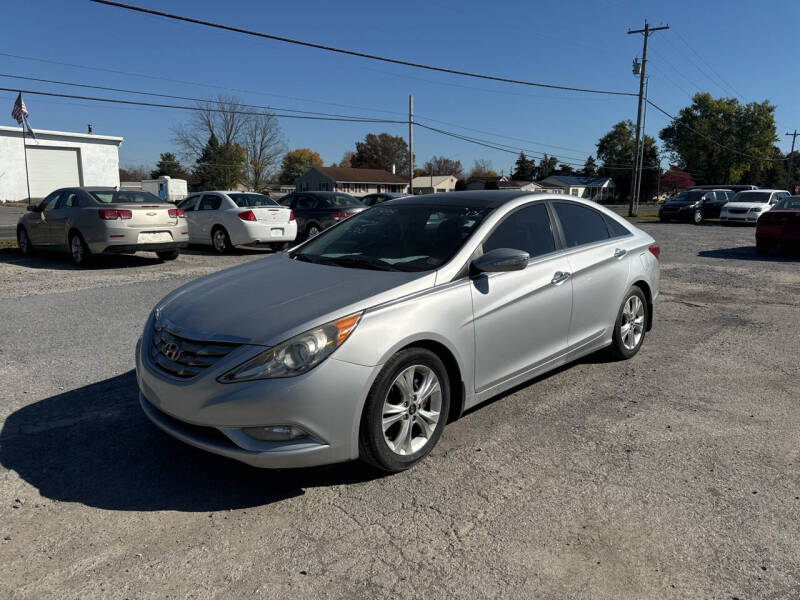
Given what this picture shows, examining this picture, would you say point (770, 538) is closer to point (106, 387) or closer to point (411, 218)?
point (411, 218)

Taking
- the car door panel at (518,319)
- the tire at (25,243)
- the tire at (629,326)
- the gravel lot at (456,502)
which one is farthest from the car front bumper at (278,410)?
the tire at (25,243)

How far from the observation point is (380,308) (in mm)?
3162

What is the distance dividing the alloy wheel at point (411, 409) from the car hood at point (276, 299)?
0.47 m

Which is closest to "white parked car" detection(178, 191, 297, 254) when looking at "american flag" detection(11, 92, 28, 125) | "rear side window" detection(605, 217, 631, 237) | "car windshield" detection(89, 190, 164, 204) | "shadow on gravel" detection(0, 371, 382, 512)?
"car windshield" detection(89, 190, 164, 204)

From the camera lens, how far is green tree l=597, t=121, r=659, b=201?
8800 cm

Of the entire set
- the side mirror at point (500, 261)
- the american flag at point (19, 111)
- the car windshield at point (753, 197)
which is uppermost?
the american flag at point (19, 111)

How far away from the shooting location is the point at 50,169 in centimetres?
4691

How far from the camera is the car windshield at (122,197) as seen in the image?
1108 centimetres

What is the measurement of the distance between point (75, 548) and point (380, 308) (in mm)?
1780

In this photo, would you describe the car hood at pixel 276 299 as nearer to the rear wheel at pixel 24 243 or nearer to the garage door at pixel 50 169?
the rear wheel at pixel 24 243

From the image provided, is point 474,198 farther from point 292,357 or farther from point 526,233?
point 292,357

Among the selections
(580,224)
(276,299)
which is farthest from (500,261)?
(580,224)

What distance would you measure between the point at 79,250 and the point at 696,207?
82.0ft

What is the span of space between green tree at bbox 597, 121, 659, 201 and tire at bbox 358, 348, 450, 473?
89.2 m
